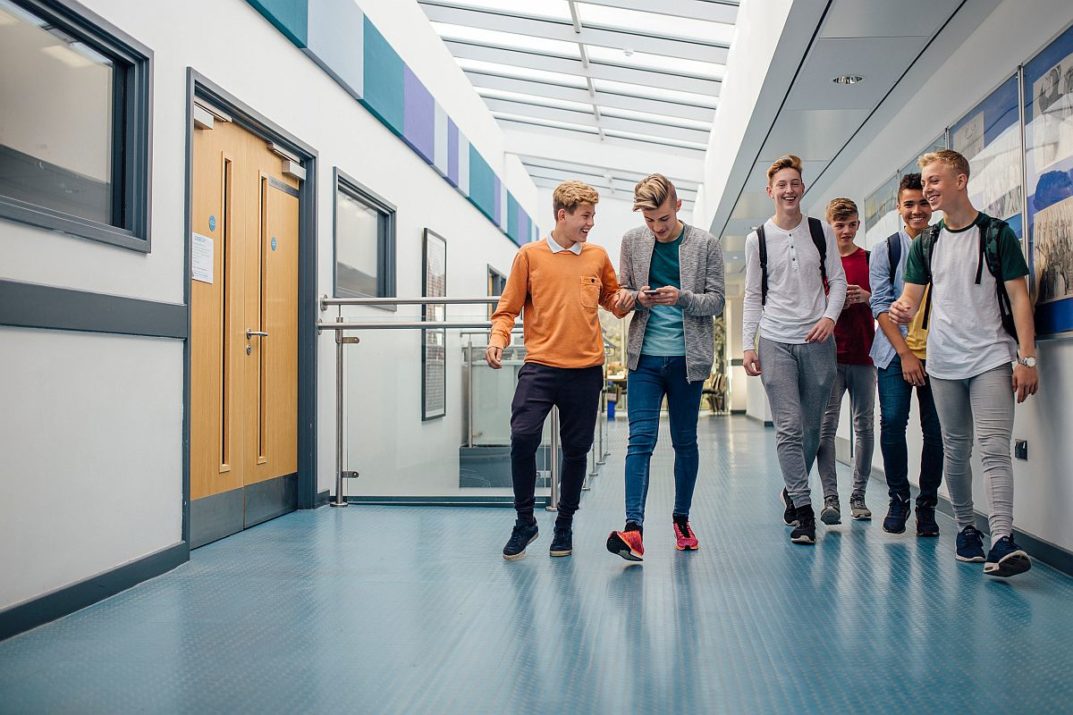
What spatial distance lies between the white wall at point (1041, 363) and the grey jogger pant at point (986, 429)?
0.19 meters

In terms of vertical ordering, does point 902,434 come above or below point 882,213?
below

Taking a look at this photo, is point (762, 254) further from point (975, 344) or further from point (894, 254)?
point (975, 344)

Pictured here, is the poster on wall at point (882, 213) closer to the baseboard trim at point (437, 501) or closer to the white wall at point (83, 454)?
the baseboard trim at point (437, 501)

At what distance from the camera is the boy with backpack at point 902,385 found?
3574mm

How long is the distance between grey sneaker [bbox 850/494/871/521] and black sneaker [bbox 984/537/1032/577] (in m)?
1.20

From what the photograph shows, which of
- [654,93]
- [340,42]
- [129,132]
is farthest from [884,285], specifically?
[654,93]

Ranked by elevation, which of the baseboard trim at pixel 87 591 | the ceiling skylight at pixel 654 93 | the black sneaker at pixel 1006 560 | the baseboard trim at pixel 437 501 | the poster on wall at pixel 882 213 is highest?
the ceiling skylight at pixel 654 93

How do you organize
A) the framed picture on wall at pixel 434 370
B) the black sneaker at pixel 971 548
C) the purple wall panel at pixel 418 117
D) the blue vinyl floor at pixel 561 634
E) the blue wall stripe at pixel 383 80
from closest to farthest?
1. the blue vinyl floor at pixel 561 634
2. the black sneaker at pixel 971 548
3. the framed picture on wall at pixel 434 370
4. the blue wall stripe at pixel 383 80
5. the purple wall panel at pixel 418 117

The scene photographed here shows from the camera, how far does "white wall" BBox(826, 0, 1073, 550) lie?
9.73ft

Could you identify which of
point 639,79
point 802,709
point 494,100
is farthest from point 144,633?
point 494,100

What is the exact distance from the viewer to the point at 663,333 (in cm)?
326

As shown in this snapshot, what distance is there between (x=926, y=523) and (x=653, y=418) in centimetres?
130

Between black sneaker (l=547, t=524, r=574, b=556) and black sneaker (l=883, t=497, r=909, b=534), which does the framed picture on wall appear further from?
black sneaker (l=883, t=497, r=909, b=534)

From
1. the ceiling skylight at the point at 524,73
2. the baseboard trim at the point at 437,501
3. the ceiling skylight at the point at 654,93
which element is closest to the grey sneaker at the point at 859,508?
the baseboard trim at the point at 437,501
